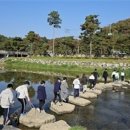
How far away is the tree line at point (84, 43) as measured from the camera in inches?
3158

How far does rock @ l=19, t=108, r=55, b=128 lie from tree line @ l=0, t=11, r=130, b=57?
63.2 m

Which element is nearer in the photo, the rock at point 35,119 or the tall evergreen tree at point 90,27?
the rock at point 35,119

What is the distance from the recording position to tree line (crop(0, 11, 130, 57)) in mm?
80219

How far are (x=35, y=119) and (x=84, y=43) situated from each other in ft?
270

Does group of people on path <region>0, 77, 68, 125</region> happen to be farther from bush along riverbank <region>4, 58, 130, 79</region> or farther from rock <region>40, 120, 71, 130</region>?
bush along riverbank <region>4, 58, 130, 79</region>

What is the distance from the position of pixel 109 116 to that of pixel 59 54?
103m

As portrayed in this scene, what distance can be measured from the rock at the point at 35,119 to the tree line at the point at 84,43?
6324 centimetres

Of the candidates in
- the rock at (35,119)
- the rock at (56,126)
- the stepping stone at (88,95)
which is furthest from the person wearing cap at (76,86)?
the rock at (56,126)

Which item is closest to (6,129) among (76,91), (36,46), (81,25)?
(76,91)

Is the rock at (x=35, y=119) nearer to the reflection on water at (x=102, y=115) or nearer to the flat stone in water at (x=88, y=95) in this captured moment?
the reflection on water at (x=102, y=115)

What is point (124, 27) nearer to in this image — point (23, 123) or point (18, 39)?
point (18, 39)

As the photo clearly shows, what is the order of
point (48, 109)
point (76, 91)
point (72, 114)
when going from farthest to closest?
point (76, 91) → point (48, 109) → point (72, 114)

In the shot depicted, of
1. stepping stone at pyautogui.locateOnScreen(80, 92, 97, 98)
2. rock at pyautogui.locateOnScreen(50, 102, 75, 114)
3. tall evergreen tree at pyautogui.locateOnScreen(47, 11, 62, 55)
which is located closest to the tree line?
tall evergreen tree at pyautogui.locateOnScreen(47, 11, 62, 55)

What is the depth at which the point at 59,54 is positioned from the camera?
120 meters
